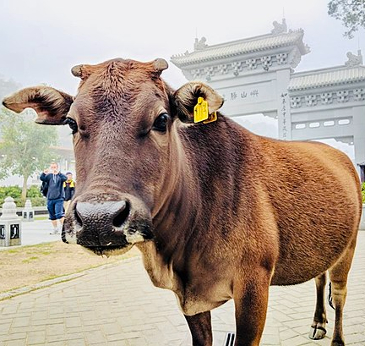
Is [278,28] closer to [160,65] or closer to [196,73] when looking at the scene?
[196,73]

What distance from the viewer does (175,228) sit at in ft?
7.98

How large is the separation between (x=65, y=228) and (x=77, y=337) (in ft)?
8.54

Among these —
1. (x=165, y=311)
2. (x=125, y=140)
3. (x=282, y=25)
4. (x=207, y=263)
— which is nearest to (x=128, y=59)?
(x=125, y=140)

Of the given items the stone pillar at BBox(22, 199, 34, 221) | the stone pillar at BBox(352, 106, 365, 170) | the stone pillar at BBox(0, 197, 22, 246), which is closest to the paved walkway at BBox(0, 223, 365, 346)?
the stone pillar at BBox(0, 197, 22, 246)

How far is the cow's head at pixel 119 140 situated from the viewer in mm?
1611

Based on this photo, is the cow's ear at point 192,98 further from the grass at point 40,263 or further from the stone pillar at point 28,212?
the stone pillar at point 28,212

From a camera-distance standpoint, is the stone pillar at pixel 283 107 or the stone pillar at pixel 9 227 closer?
the stone pillar at pixel 9 227

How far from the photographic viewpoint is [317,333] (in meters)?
3.73

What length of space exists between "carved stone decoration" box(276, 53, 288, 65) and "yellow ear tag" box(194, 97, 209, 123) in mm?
21159

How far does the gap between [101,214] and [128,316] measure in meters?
3.26

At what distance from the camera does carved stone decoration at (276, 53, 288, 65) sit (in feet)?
71.5

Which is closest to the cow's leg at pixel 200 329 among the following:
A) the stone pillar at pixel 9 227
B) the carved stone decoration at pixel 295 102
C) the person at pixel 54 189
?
the stone pillar at pixel 9 227

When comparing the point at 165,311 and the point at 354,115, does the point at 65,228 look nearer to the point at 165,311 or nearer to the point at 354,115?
the point at 165,311

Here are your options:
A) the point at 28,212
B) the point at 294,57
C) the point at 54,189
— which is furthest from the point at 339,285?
the point at 294,57
